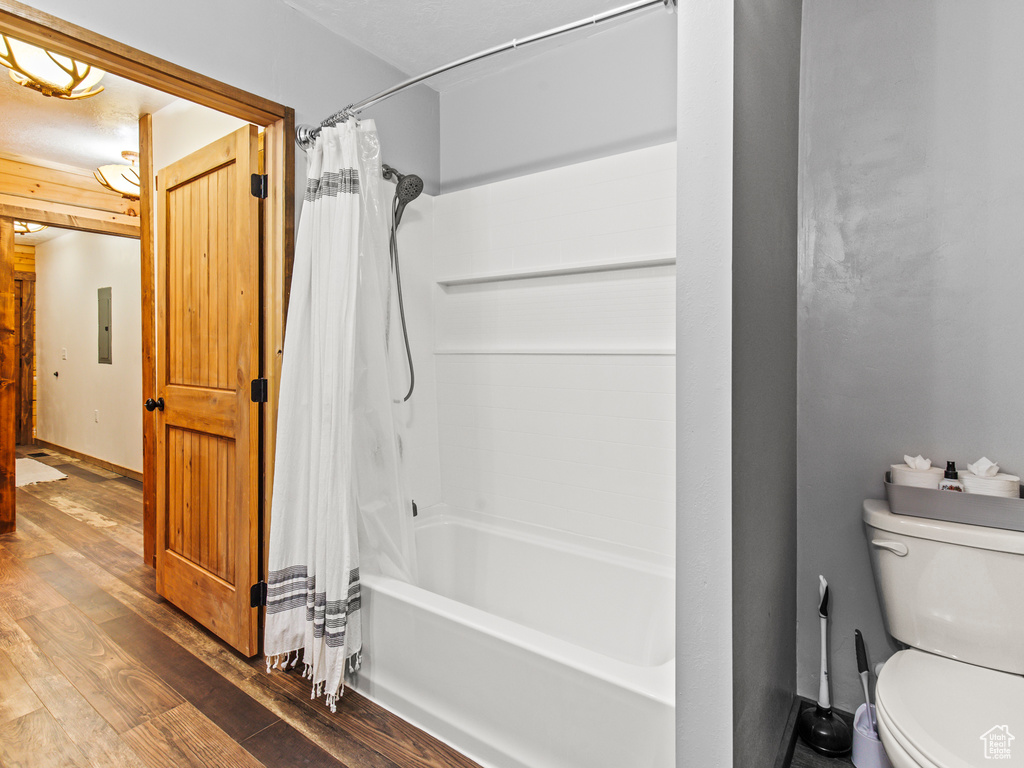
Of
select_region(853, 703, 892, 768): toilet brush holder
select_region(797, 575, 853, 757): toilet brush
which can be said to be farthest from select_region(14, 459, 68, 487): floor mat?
select_region(853, 703, 892, 768): toilet brush holder

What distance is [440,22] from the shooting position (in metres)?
2.23

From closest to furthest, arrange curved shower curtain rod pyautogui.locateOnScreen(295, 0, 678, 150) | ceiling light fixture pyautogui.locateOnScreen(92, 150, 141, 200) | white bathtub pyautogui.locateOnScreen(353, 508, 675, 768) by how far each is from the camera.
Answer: white bathtub pyautogui.locateOnScreen(353, 508, 675, 768) → curved shower curtain rod pyautogui.locateOnScreen(295, 0, 678, 150) → ceiling light fixture pyautogui.locateOnScreen(92, 150, 141, 200)

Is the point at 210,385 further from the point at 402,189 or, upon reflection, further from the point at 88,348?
the point at 88,348

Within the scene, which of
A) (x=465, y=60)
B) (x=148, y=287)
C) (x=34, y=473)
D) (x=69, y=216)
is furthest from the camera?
(x=34, y=473)

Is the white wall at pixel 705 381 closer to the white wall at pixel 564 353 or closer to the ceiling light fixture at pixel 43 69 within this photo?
the white wall at pixel 564 353

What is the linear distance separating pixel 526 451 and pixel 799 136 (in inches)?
61.7

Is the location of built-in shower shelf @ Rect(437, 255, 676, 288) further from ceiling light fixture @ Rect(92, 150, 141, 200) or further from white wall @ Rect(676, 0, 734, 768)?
ceiling light fixture @ Rect(92, 150, 141, 200)

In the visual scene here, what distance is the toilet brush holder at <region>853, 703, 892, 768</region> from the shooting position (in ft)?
4.94

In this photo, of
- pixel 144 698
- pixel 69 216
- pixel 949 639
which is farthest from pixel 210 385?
pixel 69 216

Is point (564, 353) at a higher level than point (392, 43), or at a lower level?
lower

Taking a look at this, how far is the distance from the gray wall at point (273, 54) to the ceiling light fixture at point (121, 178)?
6.59ft

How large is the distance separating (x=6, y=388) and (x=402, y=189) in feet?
10.6

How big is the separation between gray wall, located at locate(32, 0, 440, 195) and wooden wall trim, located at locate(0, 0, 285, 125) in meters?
0.04

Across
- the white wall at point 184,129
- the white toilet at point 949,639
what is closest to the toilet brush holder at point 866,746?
the white toilet at point 949,639
